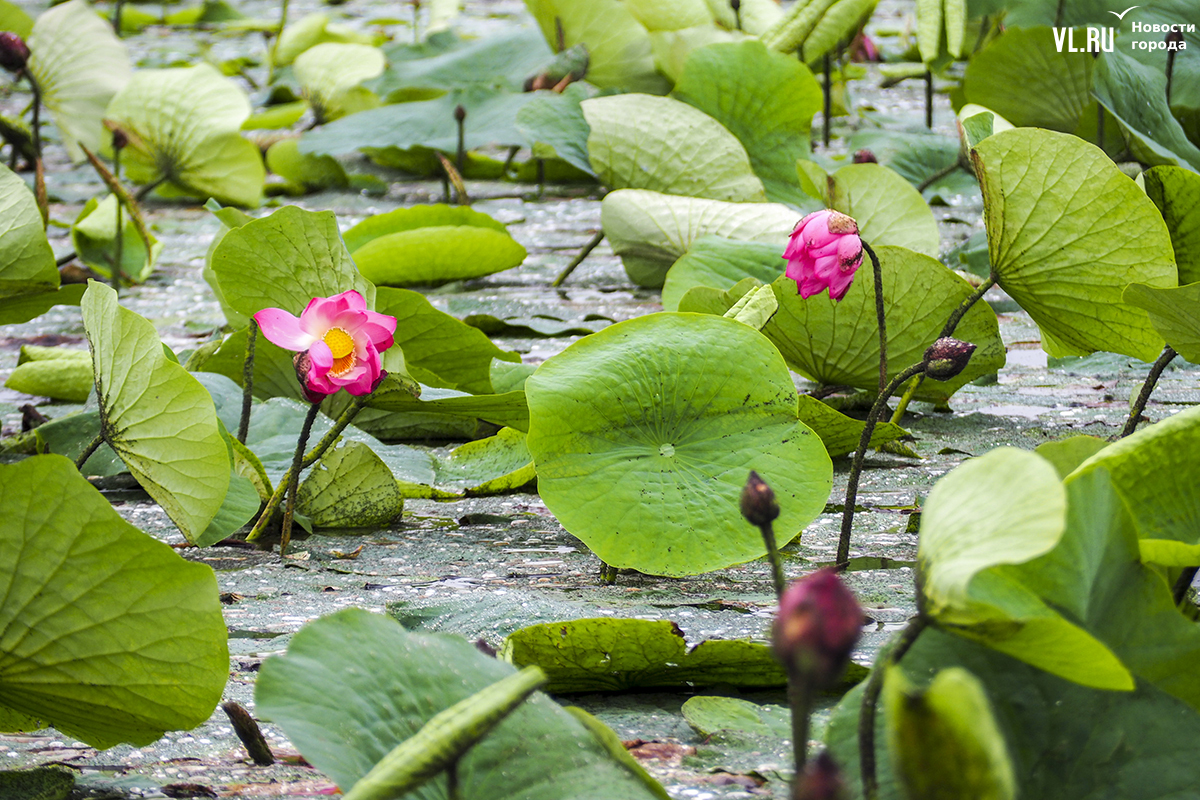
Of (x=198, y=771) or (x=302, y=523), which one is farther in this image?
(x=302, y=523)

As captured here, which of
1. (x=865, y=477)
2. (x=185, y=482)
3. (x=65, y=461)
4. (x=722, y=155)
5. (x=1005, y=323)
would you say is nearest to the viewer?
(x=65, y=461)

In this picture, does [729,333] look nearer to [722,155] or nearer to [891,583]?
[891,583]

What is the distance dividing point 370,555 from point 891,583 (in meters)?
0.40

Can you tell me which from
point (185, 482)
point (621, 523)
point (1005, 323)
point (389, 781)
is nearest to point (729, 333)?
point (621, 523)

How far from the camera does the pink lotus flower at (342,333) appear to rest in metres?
0.77

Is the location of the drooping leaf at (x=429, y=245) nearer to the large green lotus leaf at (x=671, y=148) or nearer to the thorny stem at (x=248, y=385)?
the large green lotus leaf at (x=671, y=148)

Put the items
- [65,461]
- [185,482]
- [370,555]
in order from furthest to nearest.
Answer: [370,555] → [185,482] → [65,461]

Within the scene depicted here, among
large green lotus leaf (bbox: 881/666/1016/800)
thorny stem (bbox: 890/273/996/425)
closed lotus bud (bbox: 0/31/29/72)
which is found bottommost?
thorny stem (bbox: 890/273/996/425)

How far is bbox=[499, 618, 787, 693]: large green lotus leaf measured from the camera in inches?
22.9

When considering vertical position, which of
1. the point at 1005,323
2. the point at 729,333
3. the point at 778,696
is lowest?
the point at 1005,323

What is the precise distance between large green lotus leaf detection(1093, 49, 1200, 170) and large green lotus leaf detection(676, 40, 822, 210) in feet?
1.89

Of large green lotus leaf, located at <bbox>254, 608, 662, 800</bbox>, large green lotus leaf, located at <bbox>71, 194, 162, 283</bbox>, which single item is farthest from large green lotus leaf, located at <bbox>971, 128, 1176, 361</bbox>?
large green lotus leaf, located at <bbox>71, 194, 162, 283</bbox>

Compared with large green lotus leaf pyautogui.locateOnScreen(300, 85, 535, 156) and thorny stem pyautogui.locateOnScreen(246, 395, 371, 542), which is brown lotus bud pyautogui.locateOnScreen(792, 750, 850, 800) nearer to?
thorny stem pyautogui.locateOnScreen(246, 395, 371, 542)

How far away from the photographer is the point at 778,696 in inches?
24.0
